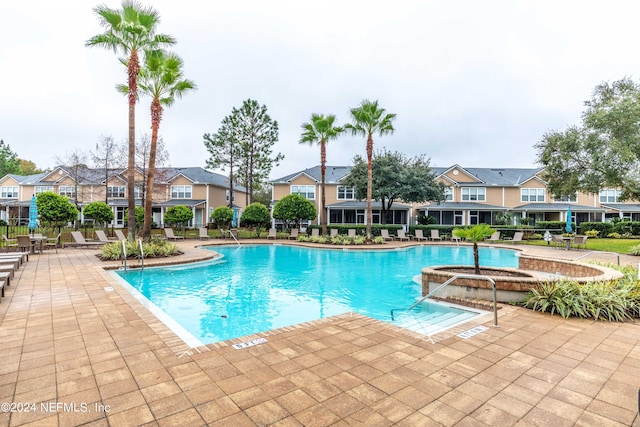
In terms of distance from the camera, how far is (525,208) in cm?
3388

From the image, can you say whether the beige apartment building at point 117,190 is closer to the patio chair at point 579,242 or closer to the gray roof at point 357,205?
the gray roof at point 357,205

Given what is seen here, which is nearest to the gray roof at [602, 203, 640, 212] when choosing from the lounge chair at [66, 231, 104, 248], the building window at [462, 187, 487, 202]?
the building window at [462, 187, 487, 202]

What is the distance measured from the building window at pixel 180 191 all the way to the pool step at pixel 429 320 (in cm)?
3420

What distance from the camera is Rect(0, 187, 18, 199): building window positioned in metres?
39.7

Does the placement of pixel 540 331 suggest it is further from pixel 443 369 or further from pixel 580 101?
pixel 580 101

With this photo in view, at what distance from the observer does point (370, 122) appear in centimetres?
2209

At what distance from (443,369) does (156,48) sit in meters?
16.7

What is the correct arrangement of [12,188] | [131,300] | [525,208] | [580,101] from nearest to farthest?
1. [131,300]
2. [580,101]
3. [525,208]
4. [12,188]

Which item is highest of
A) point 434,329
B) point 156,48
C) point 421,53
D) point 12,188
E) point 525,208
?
point 421,53

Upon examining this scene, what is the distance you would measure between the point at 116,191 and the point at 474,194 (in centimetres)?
4018

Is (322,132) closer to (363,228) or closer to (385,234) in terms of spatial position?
(363,228)

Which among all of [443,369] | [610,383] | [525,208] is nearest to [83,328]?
[443,369]

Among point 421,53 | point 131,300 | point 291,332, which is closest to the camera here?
point 291,332

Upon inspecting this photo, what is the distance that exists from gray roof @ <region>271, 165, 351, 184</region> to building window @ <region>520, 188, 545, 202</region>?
19037 millimetres
